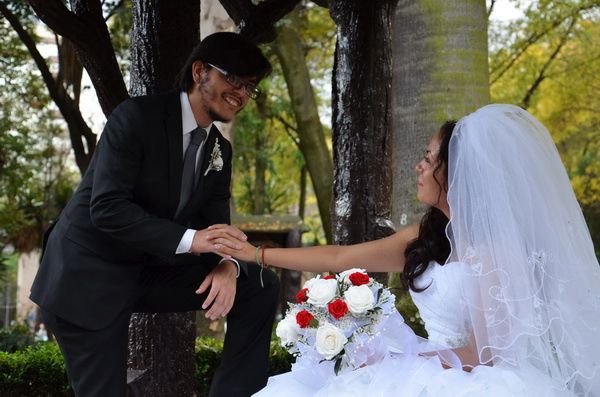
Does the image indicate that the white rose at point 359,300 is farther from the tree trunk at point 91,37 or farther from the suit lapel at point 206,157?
the tree trunk at point 91,37

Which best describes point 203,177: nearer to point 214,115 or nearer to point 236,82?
point 214,115

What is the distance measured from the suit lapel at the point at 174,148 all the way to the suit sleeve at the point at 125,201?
0.15 metres

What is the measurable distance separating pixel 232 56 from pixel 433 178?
3.72ft

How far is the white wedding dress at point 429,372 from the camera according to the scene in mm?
2941

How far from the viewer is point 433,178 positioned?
11.8 ft

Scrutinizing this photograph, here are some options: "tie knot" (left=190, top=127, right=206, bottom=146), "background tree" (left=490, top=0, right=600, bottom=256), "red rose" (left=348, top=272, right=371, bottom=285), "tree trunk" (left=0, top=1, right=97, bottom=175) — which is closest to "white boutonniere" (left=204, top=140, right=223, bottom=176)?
"tie knot" (left=190, top=127, right=206, bottom=146)

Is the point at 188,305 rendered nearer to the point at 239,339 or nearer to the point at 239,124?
the point at 239,339

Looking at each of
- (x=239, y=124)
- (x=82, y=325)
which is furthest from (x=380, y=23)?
(x=239, y=124)

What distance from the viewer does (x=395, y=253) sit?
404 cm

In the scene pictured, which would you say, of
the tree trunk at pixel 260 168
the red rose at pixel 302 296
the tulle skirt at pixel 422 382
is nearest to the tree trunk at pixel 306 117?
the tree trunk at pixel 260 168

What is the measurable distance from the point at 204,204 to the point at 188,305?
1.76 feet

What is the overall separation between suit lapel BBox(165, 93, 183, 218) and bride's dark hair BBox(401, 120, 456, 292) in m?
1.19

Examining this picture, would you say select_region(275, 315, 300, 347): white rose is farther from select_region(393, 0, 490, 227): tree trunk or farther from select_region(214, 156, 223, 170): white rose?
select_region(393, 0, 490, 227): tree trunk

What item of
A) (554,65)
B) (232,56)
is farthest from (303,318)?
(554,65)
